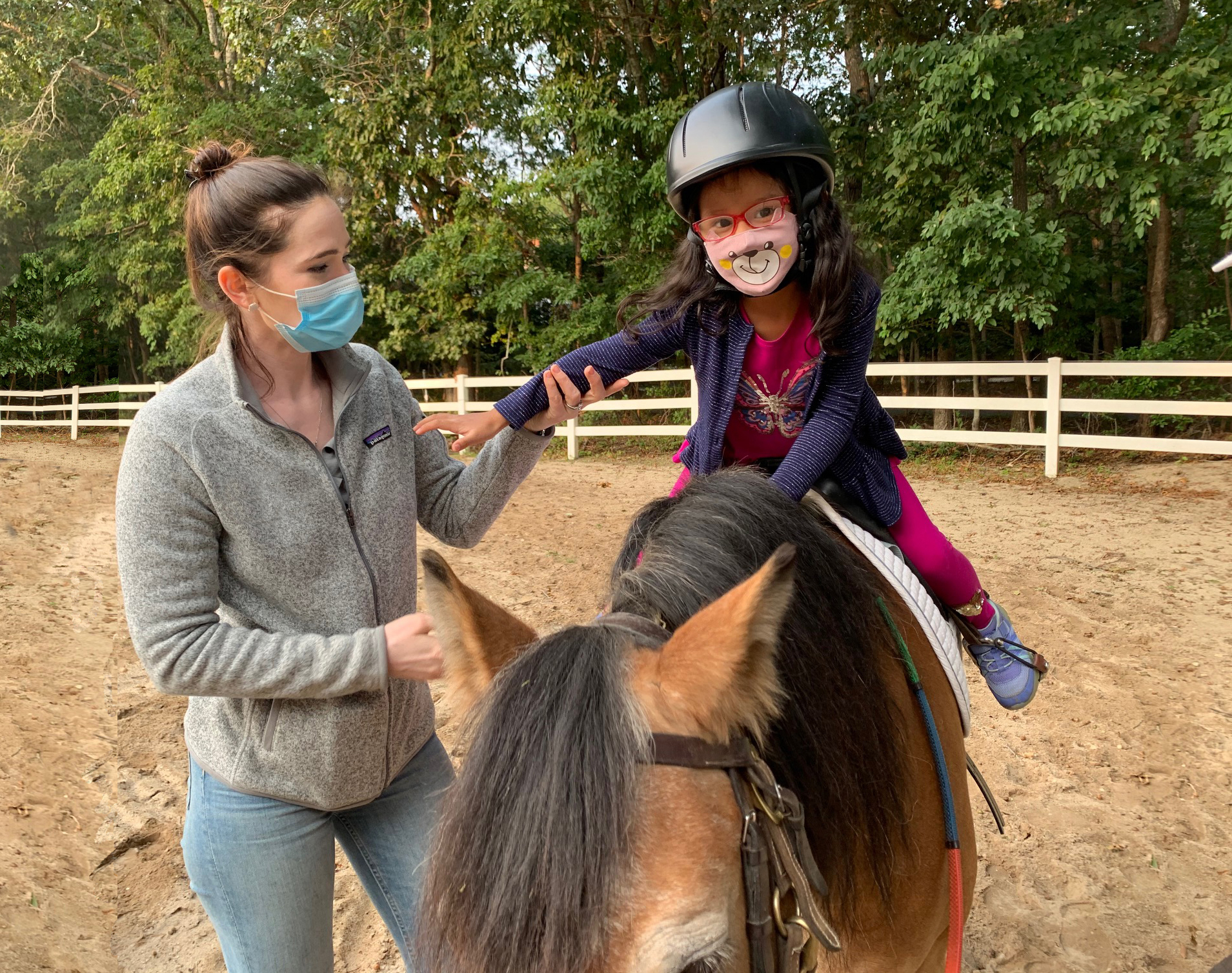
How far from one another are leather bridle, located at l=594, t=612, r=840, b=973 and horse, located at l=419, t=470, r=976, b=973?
0.04 ft

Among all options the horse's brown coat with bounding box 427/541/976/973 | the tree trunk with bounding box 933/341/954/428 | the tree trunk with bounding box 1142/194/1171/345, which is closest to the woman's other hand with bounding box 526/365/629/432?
the horse's brown coat with bounding box 427/541/976/973

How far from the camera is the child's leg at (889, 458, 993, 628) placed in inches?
86.1

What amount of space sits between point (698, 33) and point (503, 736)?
567 inches

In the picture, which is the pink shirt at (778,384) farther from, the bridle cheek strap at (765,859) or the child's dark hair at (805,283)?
the bridle cheek strap at (765,859)

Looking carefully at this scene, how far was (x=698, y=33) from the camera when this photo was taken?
1327cm

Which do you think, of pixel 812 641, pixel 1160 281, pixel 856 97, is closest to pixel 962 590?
pixel 812 641

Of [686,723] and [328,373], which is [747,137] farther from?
[686,723]

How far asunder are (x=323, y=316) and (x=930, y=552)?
160 cm

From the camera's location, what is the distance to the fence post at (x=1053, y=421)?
10.1m

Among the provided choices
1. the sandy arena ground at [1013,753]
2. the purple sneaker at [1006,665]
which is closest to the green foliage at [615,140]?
the sandy arena ground at [1013,753]

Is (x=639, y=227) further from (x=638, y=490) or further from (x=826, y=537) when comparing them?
(x=826, y=537)

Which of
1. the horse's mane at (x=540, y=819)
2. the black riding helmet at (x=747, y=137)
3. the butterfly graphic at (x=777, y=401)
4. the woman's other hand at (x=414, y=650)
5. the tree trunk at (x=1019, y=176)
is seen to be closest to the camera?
the horse's mane at (x=540, y=819)

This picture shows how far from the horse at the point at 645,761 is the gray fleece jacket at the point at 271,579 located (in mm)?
468

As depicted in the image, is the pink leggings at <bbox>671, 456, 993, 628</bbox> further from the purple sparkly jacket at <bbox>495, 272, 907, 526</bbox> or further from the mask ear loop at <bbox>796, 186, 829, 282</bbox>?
the mask ear loop at <bbox>796, 186, 829, 282</bbox>
